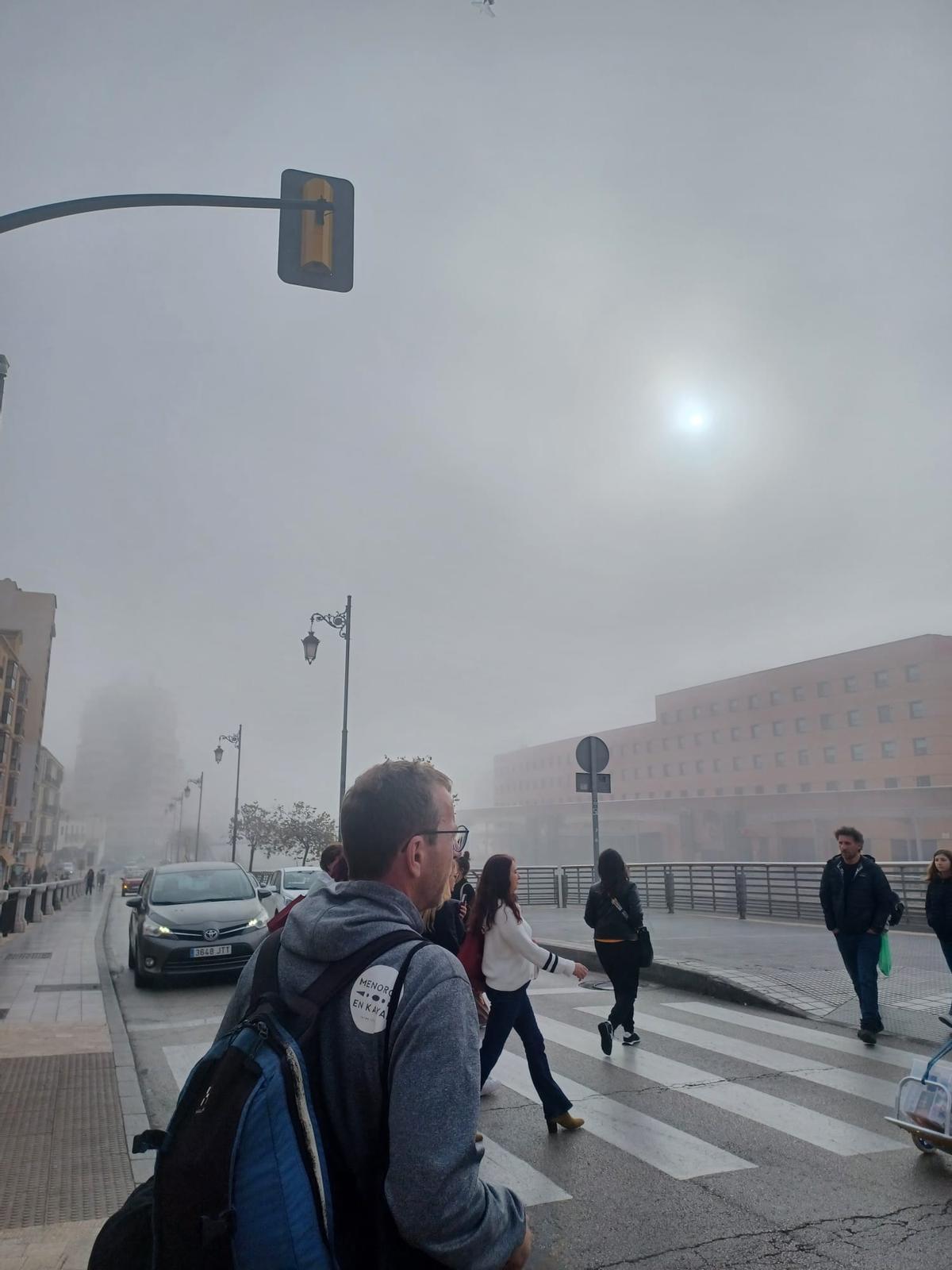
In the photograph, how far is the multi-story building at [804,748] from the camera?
186 ft

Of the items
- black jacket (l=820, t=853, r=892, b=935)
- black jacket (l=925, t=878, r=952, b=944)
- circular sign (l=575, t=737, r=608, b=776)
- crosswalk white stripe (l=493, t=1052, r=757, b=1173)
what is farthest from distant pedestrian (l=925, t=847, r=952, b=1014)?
circular sign (l=575, t=737, r=608, b=776)

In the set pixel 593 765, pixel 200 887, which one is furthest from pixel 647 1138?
pixel 593 765

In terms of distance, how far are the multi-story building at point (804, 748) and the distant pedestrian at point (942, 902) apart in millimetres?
48066

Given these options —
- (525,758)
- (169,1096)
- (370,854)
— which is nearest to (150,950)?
(169,1096)

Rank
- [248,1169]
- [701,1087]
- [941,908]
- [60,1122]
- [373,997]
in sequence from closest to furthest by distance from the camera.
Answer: [248,1169]
[373,997]
[60,1122]
[701,1087]
[941,908]

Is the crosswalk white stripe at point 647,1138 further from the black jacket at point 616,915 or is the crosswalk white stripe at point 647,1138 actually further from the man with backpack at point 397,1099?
the man with backpack at point 397,1099

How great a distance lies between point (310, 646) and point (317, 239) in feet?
61.6

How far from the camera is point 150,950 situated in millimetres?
10836

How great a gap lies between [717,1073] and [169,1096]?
4035mm

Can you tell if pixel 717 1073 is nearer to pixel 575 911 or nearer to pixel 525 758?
pixel 575 911

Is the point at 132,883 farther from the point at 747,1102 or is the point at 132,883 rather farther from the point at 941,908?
the point at 747,1102

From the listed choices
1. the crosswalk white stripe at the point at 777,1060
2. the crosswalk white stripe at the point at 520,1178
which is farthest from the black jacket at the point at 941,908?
the crosswalk white stripe at the point at 520,1178

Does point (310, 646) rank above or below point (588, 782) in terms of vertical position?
above

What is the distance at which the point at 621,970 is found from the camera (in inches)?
289
